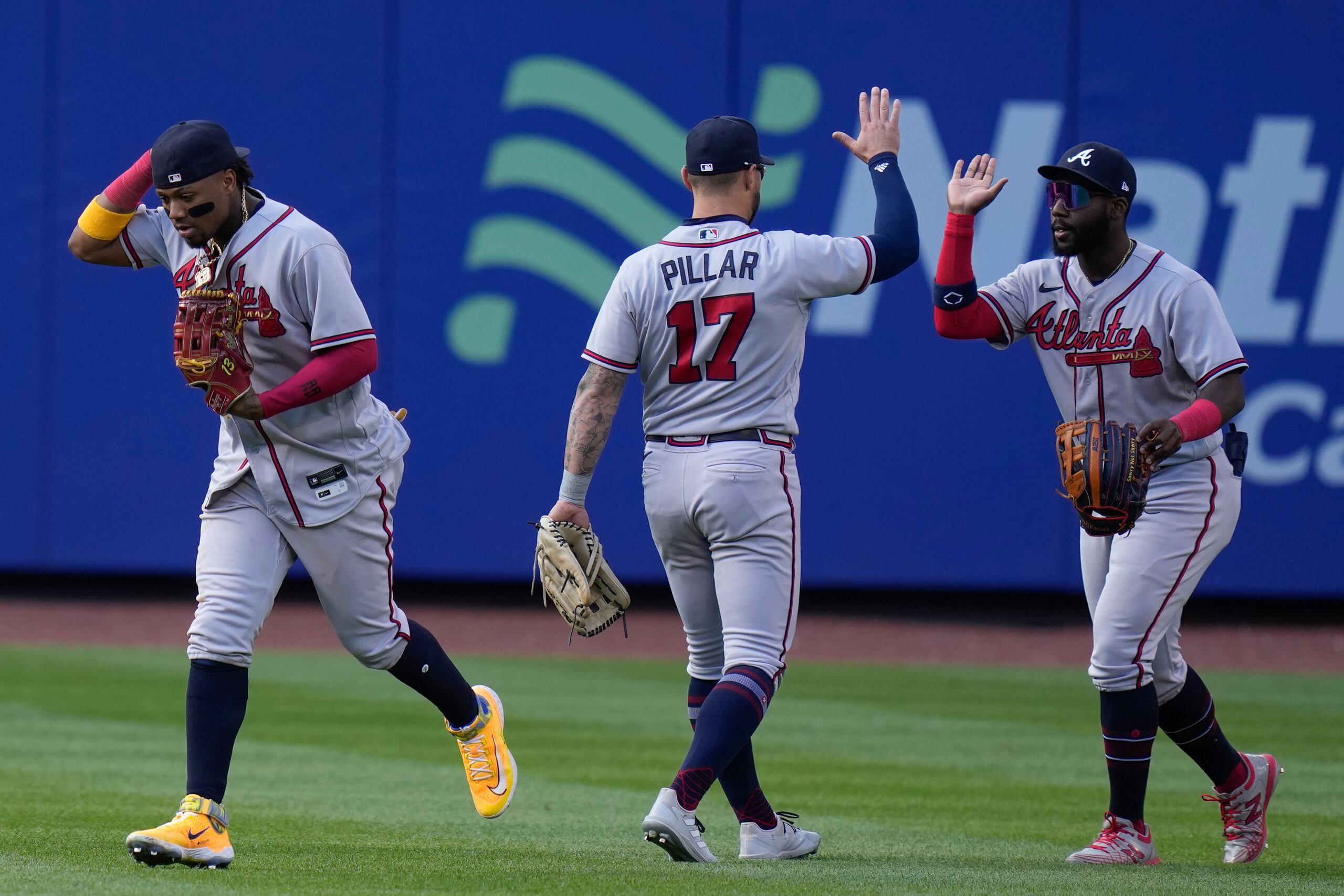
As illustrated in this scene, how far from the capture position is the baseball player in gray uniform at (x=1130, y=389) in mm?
4855

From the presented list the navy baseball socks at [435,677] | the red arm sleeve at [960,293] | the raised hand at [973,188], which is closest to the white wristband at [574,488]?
the navy baseball socks at [435,677]

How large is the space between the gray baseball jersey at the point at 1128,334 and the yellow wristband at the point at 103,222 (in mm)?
2458

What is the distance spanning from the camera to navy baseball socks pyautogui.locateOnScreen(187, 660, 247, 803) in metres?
4.31

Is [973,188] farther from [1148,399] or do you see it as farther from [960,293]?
[1148,399]

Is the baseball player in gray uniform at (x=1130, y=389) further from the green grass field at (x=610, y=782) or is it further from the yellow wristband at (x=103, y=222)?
the yellow wristband at (x=103, y=222)

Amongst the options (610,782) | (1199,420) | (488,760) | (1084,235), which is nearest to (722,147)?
(1084,235)

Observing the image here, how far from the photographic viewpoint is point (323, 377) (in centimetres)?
443

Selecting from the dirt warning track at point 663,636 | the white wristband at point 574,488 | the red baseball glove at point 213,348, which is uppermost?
the red baseball glove at point 213,348

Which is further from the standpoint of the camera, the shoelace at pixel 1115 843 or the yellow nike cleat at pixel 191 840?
the shoelace at pixel 1115 843

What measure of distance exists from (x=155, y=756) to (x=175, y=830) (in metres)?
3.37

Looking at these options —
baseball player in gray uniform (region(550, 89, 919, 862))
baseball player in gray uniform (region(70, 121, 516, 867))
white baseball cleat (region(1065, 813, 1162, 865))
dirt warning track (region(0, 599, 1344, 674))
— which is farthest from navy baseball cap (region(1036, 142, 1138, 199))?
dirt warning track (region(0, 599, 1344, 674))

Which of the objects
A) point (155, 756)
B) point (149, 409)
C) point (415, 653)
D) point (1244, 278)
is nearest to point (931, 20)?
point (1244, 278)

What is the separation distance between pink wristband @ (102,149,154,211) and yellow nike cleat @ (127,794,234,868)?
1606 millimetres

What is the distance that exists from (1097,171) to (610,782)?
3241 millimetres
